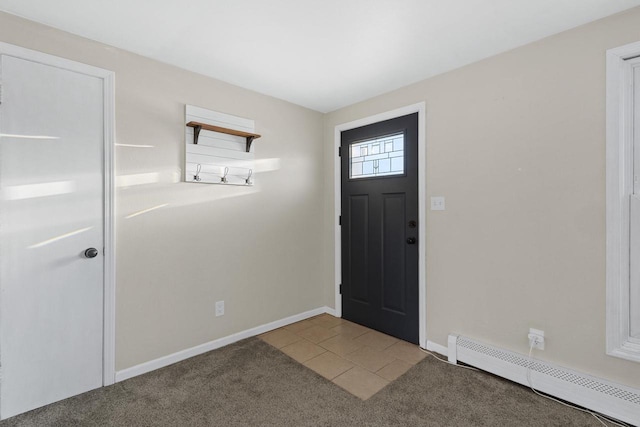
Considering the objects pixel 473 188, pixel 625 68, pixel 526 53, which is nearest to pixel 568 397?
pixel 473 188

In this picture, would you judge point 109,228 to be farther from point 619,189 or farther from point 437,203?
point 619,189

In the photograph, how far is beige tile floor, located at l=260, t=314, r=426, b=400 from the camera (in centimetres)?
221

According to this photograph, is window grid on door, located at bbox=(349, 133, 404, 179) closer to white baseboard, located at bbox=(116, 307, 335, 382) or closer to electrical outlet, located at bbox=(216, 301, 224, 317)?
white baseboard, located at bbox=(116, 307, 335, 382)

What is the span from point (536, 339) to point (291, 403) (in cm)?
167

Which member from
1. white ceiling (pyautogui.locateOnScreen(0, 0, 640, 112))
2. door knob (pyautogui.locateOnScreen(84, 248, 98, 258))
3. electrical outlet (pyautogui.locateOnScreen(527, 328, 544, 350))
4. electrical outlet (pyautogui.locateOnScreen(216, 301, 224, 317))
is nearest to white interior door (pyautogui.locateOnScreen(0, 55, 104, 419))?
door knob (pyautogui.locateOnScreen(84, 248, 98, 258))

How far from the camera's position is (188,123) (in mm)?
2449

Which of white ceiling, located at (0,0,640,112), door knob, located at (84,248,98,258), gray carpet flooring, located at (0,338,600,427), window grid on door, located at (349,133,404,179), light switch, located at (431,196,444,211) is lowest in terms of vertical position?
gray carpet flooring, located at (0,338,600,427)

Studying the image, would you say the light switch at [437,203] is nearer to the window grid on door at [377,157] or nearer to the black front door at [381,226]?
the black front door at [381,226]

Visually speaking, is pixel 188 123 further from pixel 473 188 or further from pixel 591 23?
pixel 591 23

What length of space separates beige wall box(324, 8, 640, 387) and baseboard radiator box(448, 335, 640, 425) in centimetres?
7

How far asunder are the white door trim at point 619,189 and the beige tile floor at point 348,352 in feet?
4.17

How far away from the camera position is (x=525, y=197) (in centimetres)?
A: 213

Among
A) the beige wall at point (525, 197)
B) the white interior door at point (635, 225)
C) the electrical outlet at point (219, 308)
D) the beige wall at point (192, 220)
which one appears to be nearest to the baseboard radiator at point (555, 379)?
the beige wall at point (525, 197)

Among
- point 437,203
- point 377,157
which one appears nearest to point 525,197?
point 437,203
